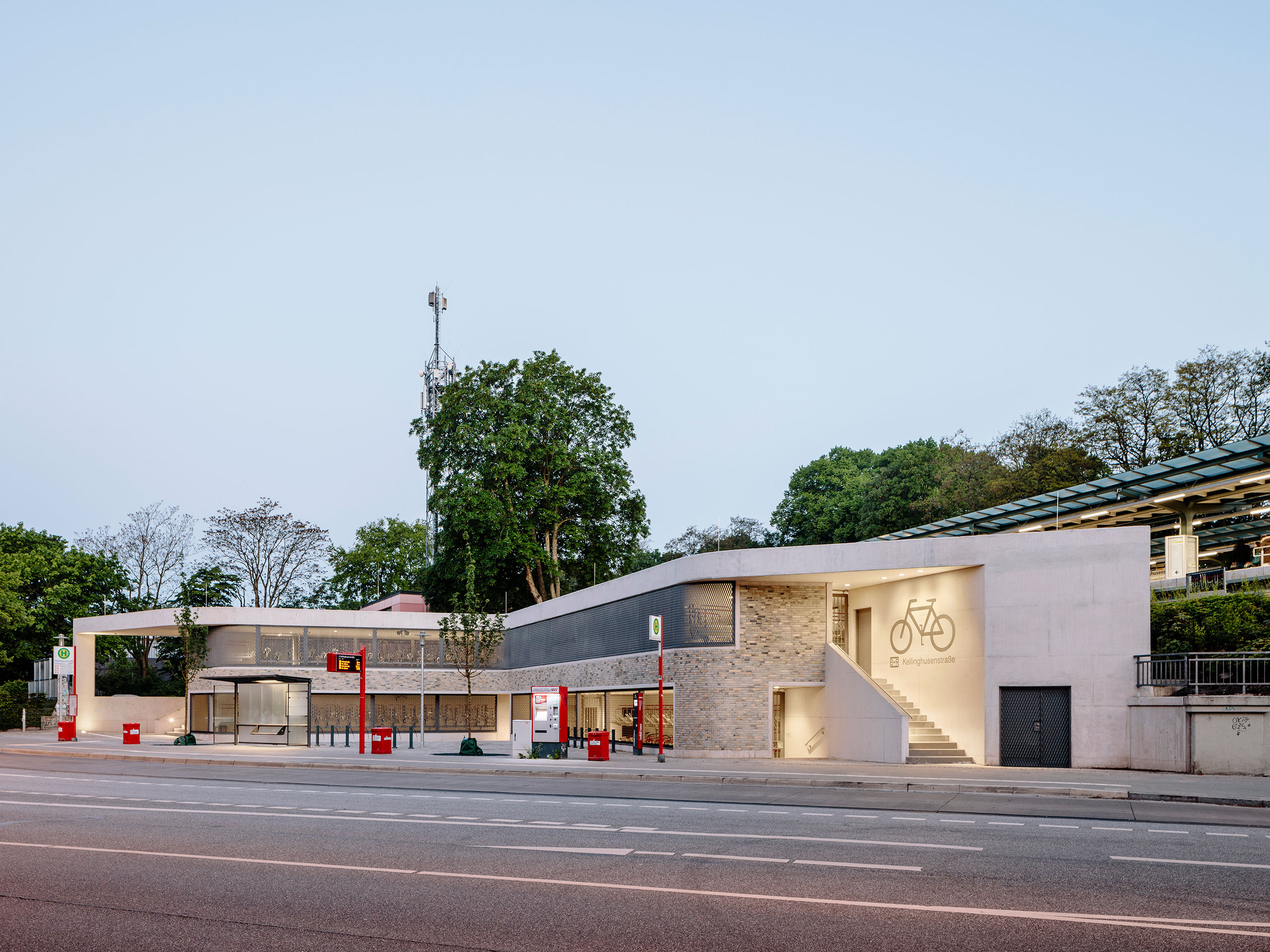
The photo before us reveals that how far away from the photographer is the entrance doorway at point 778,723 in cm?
3500

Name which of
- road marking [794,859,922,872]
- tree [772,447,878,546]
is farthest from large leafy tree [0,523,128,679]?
road marking [794,859,922,872]

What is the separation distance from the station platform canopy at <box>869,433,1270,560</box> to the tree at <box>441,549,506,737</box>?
19916 millimetres

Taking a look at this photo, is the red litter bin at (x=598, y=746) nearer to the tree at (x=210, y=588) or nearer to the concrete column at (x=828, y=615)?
the concrete column at (x=828, y=615)

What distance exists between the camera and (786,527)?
90562mm

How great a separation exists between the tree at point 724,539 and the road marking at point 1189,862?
8001 centimetres

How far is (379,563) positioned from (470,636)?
34614 mm

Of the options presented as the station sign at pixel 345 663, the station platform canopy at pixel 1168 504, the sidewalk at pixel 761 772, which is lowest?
the sidewalk at pixel 761 772

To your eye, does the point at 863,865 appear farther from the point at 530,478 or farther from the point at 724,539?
the point at 724,539

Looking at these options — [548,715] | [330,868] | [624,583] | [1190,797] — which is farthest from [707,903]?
[624,583]

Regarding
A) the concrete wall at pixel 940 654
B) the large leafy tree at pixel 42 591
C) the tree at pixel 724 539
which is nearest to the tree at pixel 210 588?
the large leafy tree at pixel 42 591

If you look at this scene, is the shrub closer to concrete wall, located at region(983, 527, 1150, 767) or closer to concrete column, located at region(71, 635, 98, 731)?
concrete wall, located at region(983, 527, 1150, 767)

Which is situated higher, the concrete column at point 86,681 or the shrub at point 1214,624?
the shrub at point 1214,624

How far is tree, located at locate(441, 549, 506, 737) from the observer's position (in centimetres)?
5406

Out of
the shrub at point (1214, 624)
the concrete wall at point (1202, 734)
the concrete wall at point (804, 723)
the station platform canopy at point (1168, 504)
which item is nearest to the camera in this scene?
the concrete wall at point (1202, 734)
